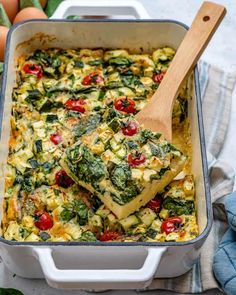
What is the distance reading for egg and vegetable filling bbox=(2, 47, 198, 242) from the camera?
7.15 feet

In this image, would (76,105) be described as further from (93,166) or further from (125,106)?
(93,166)

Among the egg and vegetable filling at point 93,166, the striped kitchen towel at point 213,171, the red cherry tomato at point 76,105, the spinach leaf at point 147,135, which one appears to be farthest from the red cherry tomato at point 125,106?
the striped kitchen towel at point 213,171

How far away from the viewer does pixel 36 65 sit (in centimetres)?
262

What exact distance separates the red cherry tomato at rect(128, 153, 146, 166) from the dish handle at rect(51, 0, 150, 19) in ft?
2.16

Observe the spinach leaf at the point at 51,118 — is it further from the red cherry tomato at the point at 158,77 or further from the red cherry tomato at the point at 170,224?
the red cherry tomato at the point at 170,224

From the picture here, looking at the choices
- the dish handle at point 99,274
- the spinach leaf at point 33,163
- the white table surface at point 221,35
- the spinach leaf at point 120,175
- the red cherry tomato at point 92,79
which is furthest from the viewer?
the white table surface at point 221,35

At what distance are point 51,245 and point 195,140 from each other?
0.63 meters

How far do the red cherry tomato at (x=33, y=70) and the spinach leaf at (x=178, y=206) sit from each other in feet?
2.28

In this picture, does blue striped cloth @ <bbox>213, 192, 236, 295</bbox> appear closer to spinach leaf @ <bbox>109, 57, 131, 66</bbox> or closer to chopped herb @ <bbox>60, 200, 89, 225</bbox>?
chopped herb @ <bbox>60, 200, 89, 225</bbox>

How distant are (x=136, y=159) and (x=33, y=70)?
63 centimetres

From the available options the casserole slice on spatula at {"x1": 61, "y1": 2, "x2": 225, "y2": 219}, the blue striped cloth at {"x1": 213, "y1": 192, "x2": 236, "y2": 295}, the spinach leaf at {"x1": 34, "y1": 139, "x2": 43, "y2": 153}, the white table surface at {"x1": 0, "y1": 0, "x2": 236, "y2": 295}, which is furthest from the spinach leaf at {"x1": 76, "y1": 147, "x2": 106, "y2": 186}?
the white table surface at {"x1": 0, "y1": 0, "x2": 236, "y2": 295}

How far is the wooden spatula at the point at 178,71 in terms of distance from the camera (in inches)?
93.0

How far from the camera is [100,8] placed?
8.64ft

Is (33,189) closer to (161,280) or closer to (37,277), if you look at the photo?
(37,277)
